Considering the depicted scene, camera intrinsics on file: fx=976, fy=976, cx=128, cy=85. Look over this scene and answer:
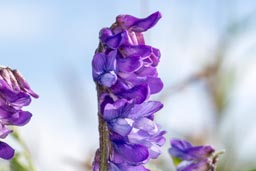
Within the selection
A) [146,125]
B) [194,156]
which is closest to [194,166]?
[194,156]

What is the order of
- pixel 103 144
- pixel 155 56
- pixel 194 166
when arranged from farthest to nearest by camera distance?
pixel 194 166 → pixel 155 56 → pixel 103 144

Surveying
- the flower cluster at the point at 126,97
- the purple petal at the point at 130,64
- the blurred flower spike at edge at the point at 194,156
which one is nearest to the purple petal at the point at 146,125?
the flower cluster at the point at 126,97

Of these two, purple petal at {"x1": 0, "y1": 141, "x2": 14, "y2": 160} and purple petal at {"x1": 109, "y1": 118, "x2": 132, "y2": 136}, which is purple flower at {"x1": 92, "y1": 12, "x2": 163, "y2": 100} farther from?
purple petal at {"x1": 0, "y1": 141, "x2": 14, "y2": 160}

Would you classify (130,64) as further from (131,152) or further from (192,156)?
(192,156)

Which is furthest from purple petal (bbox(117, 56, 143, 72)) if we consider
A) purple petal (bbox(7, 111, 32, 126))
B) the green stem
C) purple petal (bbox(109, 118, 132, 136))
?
the green stem

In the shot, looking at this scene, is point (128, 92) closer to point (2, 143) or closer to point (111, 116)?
point (111, 116)
